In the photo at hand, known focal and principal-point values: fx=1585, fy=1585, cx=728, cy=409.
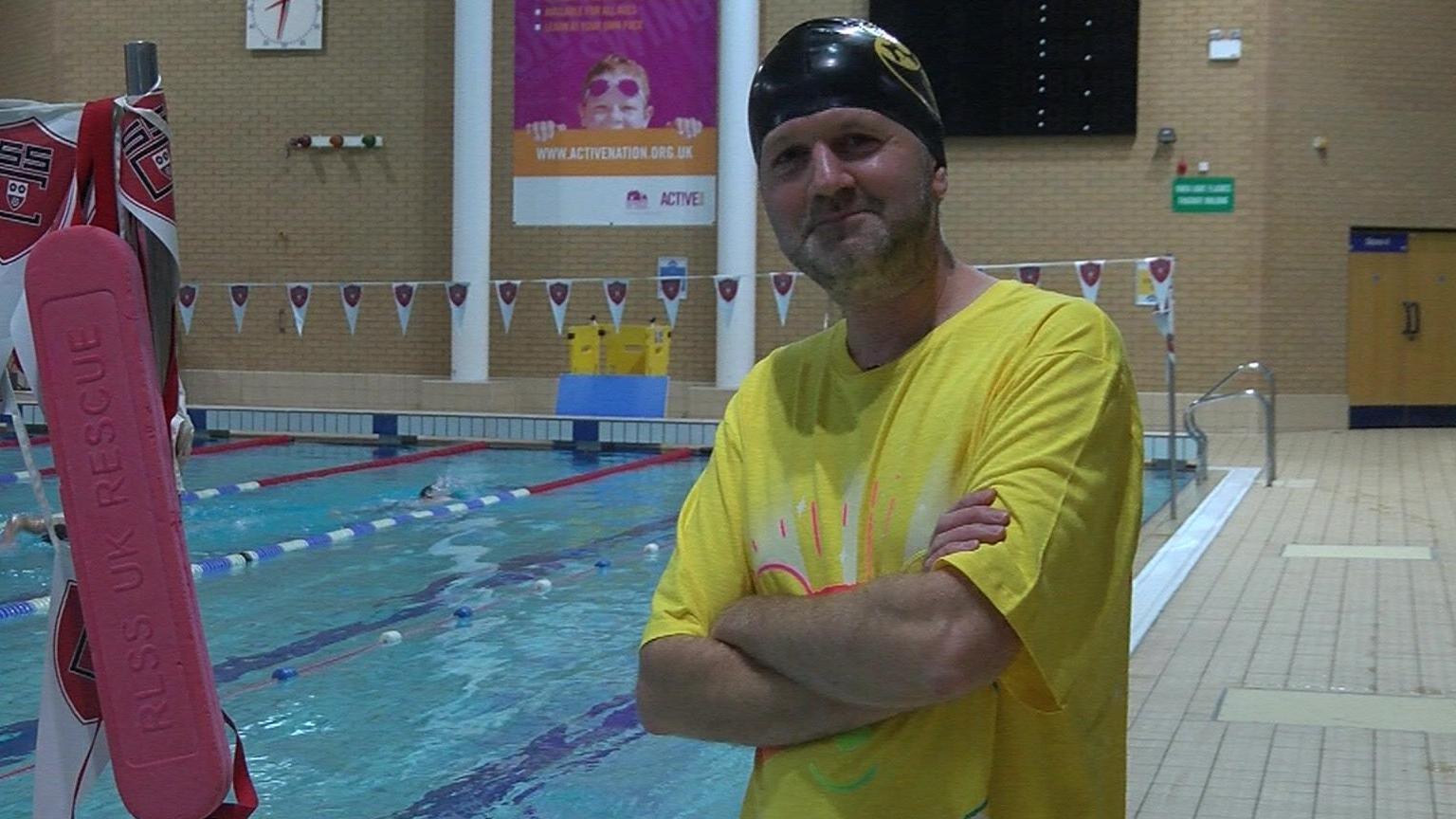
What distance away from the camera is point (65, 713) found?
7.23 ft

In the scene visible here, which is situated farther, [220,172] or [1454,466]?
[220,172]

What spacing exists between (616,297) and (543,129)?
6.58ft

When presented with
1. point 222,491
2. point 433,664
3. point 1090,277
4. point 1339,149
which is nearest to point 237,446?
point 222,491

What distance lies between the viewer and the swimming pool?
4180 millimetres

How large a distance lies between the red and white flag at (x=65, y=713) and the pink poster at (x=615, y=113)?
43.4 ft

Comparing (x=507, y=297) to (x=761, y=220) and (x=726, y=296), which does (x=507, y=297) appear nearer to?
(x=726, y=296)

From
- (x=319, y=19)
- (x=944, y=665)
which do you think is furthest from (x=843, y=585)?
(x=319, y=19)

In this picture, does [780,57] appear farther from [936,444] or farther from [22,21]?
[22,21]

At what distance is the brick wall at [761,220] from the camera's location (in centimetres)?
1410

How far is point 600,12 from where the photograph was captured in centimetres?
1554

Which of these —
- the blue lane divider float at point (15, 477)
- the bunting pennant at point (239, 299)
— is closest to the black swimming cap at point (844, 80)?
the blue lane divider float at point (15, 477)

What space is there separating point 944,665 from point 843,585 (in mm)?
143

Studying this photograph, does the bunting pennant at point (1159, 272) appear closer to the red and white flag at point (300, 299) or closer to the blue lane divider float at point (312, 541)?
the blue lane divider float at point (312, 541)

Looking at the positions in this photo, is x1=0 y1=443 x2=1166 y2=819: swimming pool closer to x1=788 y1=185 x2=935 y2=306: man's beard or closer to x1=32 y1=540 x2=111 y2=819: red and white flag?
x1=32 y1=540 x2=111 y2=819: red and white flag
